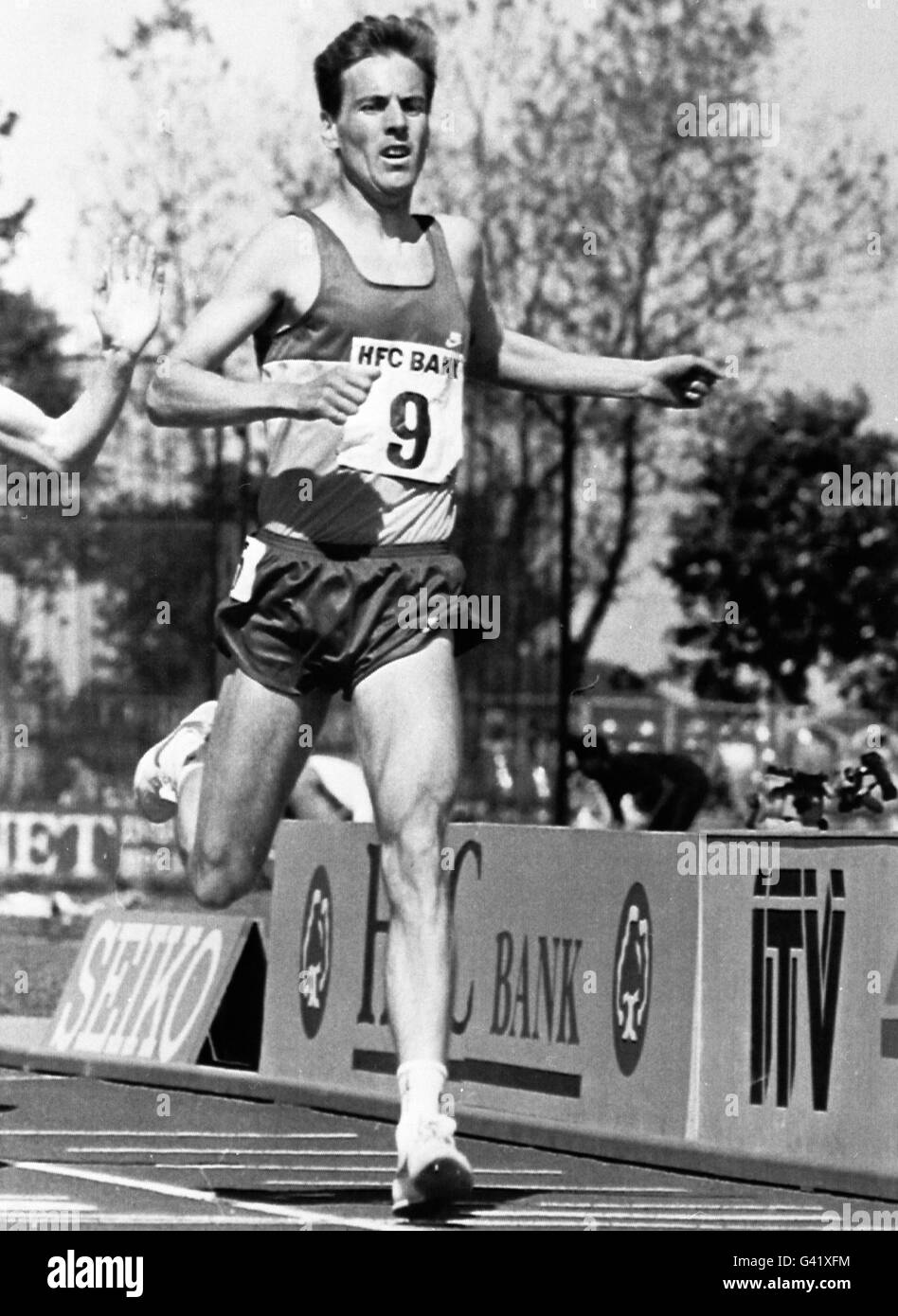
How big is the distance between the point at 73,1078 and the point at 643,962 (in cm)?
338

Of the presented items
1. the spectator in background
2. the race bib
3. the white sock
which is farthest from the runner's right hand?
the spectator in background

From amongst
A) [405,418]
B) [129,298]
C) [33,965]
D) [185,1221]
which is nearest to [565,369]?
[405,418]

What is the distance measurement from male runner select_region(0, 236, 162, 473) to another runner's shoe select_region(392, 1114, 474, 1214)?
152 cm

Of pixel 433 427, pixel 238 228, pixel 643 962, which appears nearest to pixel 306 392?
pixel 433 427

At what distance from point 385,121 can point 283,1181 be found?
8.49 feet

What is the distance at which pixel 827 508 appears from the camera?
30.0m

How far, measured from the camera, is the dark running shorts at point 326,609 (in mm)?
7090

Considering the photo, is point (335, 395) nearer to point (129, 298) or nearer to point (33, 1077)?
point (129, 298)

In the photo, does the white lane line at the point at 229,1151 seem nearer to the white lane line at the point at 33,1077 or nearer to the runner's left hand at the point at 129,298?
the white lane line at the point at 33,1077

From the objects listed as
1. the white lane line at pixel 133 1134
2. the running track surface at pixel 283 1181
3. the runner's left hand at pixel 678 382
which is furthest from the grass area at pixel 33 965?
the runner's left hand at pixel 678 382

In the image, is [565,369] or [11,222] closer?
[565,369]

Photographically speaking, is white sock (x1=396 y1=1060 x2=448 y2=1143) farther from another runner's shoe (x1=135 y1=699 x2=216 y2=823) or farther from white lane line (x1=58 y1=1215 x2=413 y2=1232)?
another runner's shoe (x1=135 y1=699 x2=216 y2=823)

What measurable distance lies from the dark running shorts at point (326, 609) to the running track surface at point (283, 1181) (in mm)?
1181

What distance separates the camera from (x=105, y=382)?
6.11m
